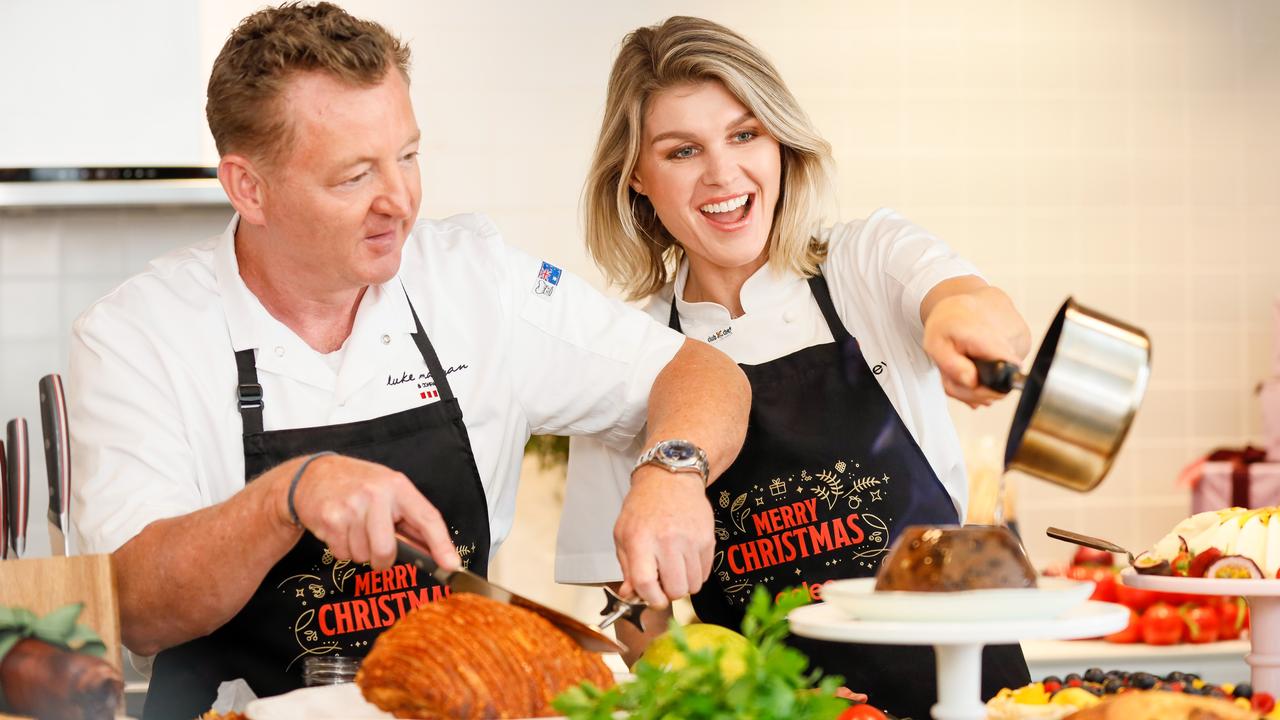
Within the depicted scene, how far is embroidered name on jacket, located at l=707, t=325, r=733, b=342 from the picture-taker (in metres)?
2.15

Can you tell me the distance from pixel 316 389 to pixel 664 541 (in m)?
0.61

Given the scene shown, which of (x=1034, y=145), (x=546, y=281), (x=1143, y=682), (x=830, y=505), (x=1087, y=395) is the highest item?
(x=1034, y=145)

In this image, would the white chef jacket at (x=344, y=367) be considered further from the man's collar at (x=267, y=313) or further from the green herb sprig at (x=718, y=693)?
the green herb sprig at (x=718, y=693)

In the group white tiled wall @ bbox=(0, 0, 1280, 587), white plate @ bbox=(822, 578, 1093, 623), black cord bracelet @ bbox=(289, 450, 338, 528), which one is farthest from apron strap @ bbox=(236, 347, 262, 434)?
white tiled wall @ bbox=(0, 0, 1280, 587)

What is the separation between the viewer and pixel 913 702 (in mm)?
1867

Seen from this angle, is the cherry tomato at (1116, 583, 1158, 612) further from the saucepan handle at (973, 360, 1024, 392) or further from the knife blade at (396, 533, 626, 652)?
A: the knife blade at (396, 533, 626, 652)

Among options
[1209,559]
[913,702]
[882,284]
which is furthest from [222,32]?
[1209,559]

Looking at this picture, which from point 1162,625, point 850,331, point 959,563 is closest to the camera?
point 959,563

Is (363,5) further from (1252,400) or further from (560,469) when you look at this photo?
(1252,400)

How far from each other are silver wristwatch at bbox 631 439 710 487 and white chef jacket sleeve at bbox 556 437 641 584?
0.40 metres

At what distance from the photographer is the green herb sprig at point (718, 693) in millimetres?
911

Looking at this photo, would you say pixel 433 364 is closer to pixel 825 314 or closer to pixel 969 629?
pixel 825 314

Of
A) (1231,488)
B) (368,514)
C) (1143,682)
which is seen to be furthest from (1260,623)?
(1231,488)

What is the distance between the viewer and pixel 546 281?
204 cm
